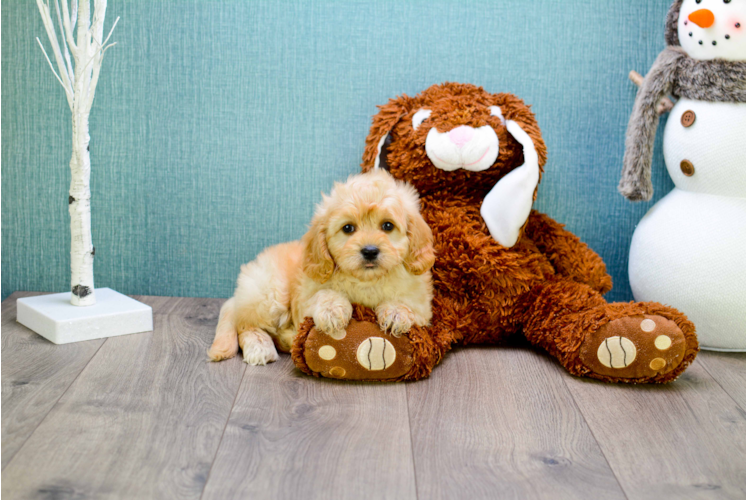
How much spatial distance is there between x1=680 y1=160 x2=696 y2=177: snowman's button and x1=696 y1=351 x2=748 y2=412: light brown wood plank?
505mm

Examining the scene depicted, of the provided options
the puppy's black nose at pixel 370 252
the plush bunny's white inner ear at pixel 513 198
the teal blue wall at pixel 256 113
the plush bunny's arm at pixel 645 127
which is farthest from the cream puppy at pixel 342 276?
the plush bunny's arm at pixel 645 127

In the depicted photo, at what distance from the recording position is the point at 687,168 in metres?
1.88

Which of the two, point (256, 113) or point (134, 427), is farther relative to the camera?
point (256, 113)

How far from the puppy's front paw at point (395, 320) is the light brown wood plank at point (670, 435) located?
0.42 m

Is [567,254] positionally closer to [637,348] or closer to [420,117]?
[637,348]

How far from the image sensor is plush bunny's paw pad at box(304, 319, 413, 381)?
1552 mm

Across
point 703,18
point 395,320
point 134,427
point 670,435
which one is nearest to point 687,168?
point 703,18

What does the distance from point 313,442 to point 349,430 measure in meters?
0.09

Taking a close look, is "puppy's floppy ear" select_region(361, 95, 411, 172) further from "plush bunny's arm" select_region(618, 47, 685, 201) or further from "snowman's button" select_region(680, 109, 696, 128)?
"snowman's button" select_region(680, 109, 696, 128)

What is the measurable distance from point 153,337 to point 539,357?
3.48 ft

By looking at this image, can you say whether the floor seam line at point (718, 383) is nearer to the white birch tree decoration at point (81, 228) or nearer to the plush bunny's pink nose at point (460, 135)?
the plush bunny's pink nose at point (460, 135)

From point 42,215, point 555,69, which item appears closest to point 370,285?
point 555,69

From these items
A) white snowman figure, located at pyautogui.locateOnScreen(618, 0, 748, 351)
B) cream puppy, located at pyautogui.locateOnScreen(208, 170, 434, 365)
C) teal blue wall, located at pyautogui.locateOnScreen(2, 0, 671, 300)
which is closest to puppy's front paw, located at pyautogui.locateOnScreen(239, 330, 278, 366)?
cream puppy, located at pyautogui.locateOnScreen(208, 170, 434, 365)

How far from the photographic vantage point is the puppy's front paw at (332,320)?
5.09ft
